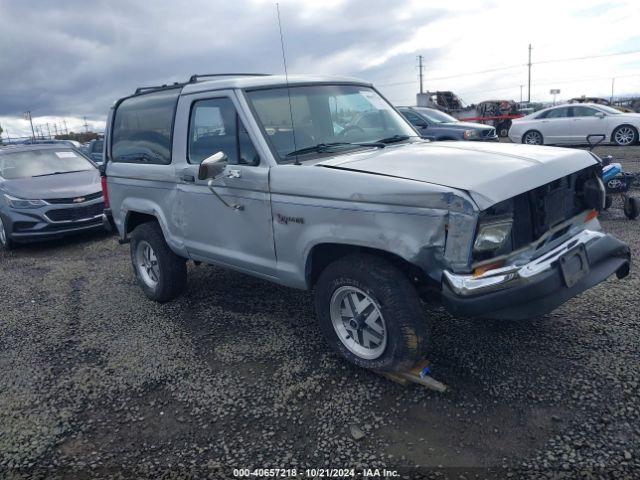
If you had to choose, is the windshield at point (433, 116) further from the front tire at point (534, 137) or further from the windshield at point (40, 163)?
the windshield at point (40, 163)

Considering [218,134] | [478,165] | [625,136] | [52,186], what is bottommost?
[625,136]

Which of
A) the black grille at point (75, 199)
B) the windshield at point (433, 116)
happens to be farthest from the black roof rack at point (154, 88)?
the windshield at point (433, 116)

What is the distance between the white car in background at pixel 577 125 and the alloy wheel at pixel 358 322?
1452 centimetres

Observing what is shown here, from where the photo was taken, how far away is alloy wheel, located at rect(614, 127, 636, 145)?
48.4ft

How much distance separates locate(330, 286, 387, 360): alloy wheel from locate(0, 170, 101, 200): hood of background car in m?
6.25

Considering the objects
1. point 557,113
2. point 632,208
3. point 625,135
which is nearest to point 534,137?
point 557,113

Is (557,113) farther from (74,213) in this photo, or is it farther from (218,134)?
(218,134)

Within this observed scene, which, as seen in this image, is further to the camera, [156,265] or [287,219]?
[156,265]

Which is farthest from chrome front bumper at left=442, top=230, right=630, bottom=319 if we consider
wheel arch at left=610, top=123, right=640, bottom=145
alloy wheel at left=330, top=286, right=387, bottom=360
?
wheel arch at left=610, top=123, right=640, bottom=145

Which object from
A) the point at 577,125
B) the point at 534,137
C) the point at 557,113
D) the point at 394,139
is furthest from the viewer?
the point at 534,137

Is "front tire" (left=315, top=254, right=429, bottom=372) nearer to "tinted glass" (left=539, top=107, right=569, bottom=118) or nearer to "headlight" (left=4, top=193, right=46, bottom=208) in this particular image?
"headlight" (left=4, top=193, right=46, bottom=208)

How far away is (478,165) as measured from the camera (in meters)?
3.08

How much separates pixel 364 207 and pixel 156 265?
284 cm

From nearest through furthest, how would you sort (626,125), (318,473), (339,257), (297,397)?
(318,473) < (297,397) < (339,257) < (626,125)
